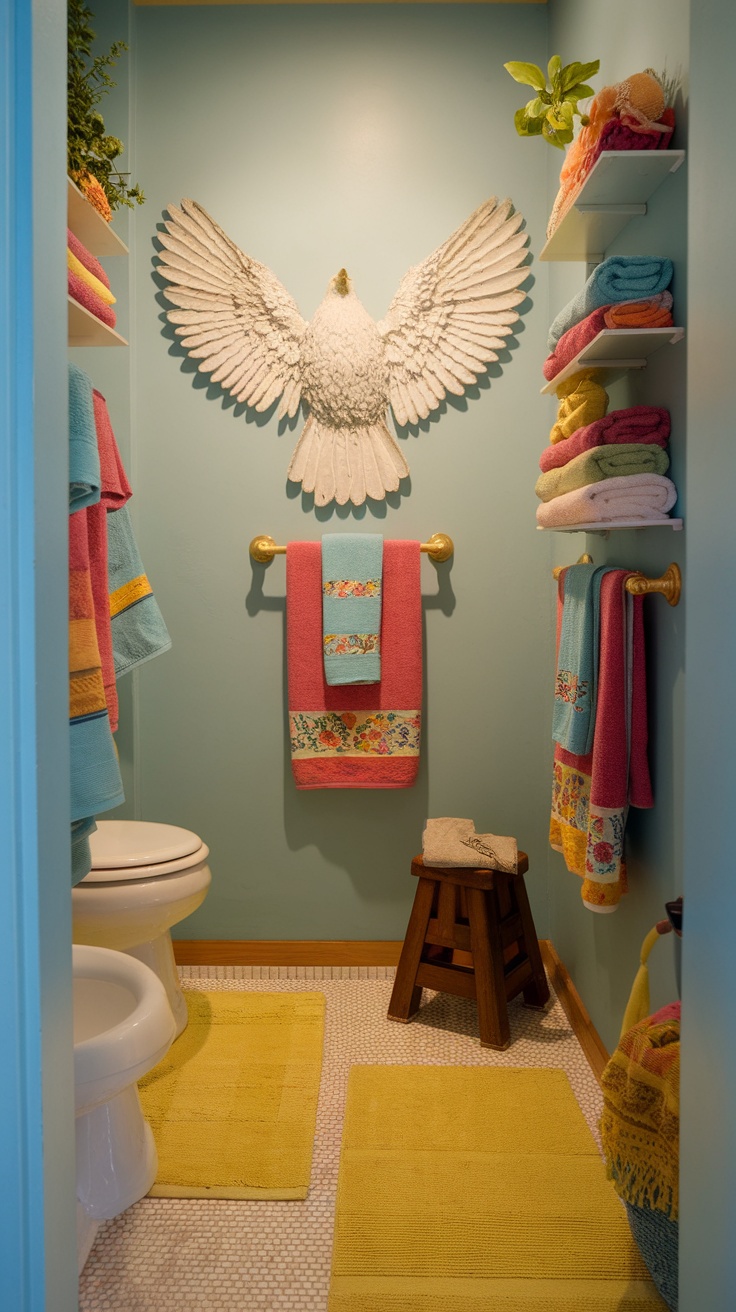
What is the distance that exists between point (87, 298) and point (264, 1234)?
63.3 inches

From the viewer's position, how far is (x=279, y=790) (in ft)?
8.75

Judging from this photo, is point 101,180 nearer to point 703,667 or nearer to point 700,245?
point 700,245

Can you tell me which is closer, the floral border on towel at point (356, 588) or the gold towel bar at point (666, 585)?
the gold towel bar at point (666, 585)

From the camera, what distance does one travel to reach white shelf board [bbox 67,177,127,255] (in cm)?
167

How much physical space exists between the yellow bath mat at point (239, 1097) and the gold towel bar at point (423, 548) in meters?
1.18

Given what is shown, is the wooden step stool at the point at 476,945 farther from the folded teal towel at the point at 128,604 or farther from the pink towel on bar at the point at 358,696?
the folded teal towel at the point at 128,604

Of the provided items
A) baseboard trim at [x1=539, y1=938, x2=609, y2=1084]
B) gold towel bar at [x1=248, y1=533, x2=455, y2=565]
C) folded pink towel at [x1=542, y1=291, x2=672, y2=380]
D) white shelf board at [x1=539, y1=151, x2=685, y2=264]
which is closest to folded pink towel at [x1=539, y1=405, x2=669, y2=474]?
folded pink towel at [x1=542, y1=291, x2=672, y2=380]

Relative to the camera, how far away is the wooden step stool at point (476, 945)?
7.19ft

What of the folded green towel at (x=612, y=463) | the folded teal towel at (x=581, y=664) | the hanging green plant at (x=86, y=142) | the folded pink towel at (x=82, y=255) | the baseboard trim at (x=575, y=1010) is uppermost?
the hanging green plant at (x=86, y=142)

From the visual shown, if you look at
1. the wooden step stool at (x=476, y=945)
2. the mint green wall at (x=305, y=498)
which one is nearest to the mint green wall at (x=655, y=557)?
the wooden step stool at (x=476, y=945)

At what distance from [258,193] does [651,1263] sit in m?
2.54

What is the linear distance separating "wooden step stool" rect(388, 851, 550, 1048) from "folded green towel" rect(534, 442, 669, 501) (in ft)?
3.20

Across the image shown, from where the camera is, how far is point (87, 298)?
162 cm

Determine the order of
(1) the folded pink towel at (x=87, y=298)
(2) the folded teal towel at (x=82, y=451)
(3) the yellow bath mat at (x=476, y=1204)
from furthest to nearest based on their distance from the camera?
(1) the folded pink towel at (x=87, y=298), (3) the yellow bath mat at (x=476, y=1204), (2) the folded teal towel at (x=82, y=451)
